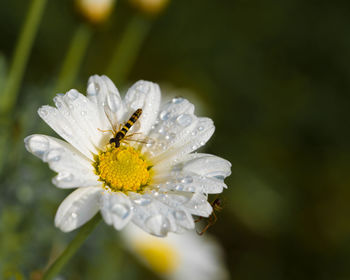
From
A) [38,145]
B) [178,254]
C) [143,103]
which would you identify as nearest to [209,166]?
[143,103]

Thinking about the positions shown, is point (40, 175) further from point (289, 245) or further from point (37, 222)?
point (289, 245)

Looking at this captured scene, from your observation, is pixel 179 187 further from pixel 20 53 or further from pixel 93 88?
pixel 20 53

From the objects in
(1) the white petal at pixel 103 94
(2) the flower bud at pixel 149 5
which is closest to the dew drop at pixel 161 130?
(1) the white petal at pixel 103 94

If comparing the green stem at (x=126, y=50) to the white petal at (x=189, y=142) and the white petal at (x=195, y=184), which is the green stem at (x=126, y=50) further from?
the white petal at (x=195, y=184)

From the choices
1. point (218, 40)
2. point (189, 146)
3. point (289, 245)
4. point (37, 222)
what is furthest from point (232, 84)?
point (189, 146)

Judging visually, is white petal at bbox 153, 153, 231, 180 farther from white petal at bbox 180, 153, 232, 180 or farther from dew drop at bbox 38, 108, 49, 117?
dew drop at bbox 38, 108, 49, 117

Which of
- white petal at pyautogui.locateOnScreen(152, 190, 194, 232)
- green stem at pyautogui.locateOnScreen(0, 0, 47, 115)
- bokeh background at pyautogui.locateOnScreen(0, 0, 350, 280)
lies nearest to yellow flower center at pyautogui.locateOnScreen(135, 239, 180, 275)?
bokeh background at pyautogui.locateOnScreen(0, 0, 350, 280)
